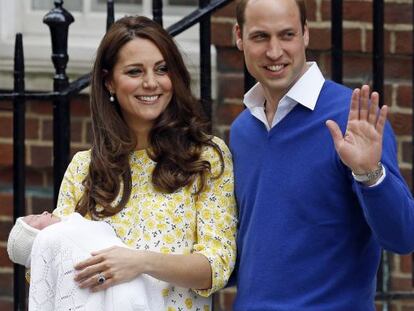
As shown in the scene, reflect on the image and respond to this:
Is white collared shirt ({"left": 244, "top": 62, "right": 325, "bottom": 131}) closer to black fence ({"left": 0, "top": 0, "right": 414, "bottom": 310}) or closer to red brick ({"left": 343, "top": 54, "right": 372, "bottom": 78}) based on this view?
black fence ({"left": 0, "top": 0, "right": 414, "bottom": 310})

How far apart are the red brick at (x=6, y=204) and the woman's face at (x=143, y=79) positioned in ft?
6.91

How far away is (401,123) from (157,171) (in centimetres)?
200

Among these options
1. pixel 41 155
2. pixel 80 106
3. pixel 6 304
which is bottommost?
pixel 6 304

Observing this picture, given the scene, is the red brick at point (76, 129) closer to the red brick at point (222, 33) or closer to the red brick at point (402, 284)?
the red brick at point (222, 33)

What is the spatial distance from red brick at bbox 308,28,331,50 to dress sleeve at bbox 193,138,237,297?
179cm

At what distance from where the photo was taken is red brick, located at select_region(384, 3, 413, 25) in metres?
5.54

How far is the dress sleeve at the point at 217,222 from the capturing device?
12.0 feet

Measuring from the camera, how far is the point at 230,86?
5.65 metres

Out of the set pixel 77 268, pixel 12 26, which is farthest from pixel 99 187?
pixel 12 26

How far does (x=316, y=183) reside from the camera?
3510mm

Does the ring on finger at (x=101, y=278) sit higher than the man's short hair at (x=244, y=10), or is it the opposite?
the man's short hair at (x=244, y=10)

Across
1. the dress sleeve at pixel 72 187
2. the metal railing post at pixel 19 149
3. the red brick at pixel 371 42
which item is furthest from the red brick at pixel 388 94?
the dress sleeve at pixel 72 187

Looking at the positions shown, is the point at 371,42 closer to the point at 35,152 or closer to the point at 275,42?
the point at 35,152

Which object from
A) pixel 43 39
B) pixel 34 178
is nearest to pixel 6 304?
pixel 34 178
